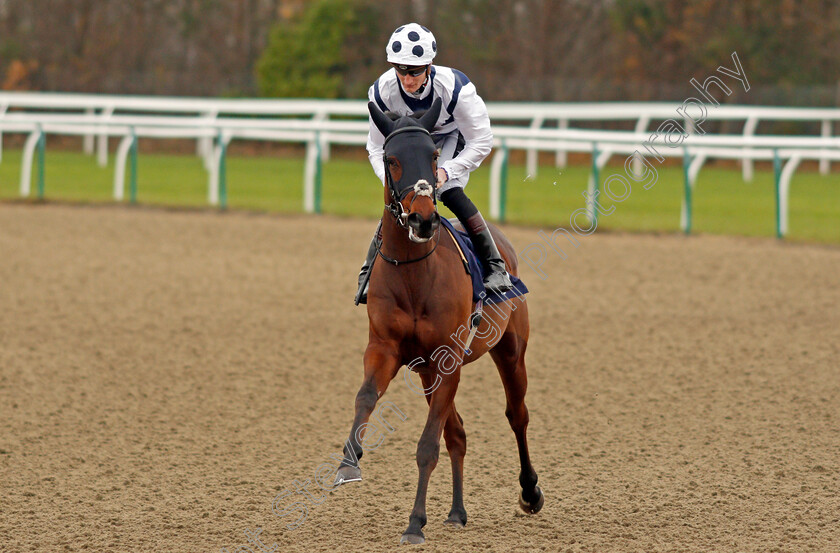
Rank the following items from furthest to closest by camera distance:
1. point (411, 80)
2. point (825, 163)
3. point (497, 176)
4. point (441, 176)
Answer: point (825, 163)
point (497, 176)
point (411, 80)
point (441, 176)

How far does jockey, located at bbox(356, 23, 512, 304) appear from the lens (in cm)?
462

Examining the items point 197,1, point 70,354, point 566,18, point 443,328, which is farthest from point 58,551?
point 197,1

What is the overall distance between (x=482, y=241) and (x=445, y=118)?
24.9 inches

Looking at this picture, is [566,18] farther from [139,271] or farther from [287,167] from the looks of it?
[139,271]

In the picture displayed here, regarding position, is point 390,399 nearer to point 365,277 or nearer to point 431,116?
point 365,277

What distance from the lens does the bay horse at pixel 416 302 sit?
4297 millimetres

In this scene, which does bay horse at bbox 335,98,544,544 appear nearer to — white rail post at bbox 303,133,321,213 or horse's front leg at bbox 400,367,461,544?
horse's front leg at bbox 400,367,461,544

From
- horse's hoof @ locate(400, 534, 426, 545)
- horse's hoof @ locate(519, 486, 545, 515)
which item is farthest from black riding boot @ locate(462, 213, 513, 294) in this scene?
horse's hoof @ locate(400, 534, 426, 545)

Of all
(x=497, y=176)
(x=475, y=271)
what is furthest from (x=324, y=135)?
(x=475, y=271)

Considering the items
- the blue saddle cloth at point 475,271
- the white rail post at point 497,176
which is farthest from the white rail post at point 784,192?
the blue saddle cloth at point 475,271

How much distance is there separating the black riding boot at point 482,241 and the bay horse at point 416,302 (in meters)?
0.19

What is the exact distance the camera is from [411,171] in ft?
14.1

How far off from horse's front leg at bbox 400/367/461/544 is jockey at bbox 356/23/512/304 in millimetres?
580

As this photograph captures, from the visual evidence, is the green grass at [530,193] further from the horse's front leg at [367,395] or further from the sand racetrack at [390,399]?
the horse's front leg at [367,395]
